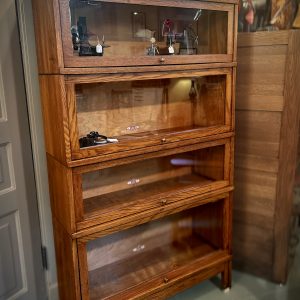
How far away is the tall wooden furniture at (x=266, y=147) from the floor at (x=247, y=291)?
0.08m

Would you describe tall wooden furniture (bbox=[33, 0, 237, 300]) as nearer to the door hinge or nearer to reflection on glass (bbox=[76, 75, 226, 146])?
reflection on glass (bbox=[76, 75, 226, 146])

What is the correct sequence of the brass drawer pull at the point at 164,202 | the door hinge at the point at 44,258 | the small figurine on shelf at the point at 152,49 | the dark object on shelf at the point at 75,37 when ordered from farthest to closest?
the door hinge at the point at 44,258 < the brass drawer pull at the point at 164,202 < the small figurine on shelf at the point at 152,49 < the dark object on shelf at the point at 75,37

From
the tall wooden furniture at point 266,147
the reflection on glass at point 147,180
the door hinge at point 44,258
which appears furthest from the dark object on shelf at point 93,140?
the tall wooden furniture at point 266,147

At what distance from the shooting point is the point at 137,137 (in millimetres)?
1720

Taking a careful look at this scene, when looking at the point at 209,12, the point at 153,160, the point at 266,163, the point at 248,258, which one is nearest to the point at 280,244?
the point at 248,258

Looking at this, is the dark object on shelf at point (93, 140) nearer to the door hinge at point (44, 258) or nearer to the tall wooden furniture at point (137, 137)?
the tall wooden furniture at point (137, 137)

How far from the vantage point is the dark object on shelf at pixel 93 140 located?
1.56 m

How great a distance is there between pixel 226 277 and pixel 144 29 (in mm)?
1611

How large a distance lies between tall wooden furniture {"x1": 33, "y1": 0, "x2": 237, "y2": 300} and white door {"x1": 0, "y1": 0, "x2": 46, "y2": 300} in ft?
0.56

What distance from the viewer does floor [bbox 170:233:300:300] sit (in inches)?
82.7

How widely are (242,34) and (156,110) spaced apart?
0.71 metres

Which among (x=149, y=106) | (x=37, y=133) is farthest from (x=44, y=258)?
(x=149, y=106)

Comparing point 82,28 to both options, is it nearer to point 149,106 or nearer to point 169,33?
point 169,33

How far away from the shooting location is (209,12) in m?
1.78
